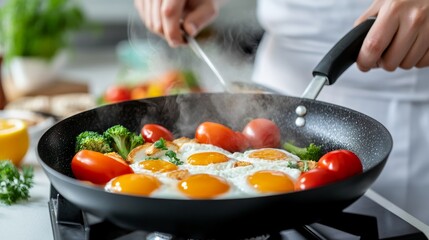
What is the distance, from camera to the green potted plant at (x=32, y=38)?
10.3 feet

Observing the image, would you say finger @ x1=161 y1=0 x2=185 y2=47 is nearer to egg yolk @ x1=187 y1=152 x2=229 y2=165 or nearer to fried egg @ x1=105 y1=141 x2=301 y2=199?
fried egg @ x1=105 y1=141 x2=301 y2=199

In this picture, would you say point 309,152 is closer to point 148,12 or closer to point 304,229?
point 304,229

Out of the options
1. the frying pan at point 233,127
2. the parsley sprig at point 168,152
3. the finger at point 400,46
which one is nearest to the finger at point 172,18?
the frying pan at point 233,127

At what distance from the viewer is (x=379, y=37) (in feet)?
4.49

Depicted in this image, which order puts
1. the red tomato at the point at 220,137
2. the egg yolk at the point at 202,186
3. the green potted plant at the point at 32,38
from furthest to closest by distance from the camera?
the green potted plant at the point at 32,38 → the red tomato at the point at 220,137 → the egg yolk at the point at 202,186

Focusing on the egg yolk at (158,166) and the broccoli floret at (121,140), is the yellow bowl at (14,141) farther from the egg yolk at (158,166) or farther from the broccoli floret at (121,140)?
the egg yolk at (158,166)

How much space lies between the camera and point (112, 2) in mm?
4117

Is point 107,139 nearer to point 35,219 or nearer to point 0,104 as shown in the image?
point 35,219

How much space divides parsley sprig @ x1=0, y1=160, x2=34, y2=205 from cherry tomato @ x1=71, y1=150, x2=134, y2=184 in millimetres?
272

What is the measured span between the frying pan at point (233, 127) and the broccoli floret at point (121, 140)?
0.09 metres

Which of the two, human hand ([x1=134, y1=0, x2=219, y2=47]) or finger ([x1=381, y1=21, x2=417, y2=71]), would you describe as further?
human hand ([x1=134, y1=0, x2=219, y2=47])

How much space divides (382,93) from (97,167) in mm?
995

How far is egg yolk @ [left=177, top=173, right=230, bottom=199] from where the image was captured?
3.54 ft

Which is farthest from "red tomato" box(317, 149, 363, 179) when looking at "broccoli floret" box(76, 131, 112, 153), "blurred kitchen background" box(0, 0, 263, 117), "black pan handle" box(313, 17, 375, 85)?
"blurred kitchen background" box(0, 0, 263, 117)
